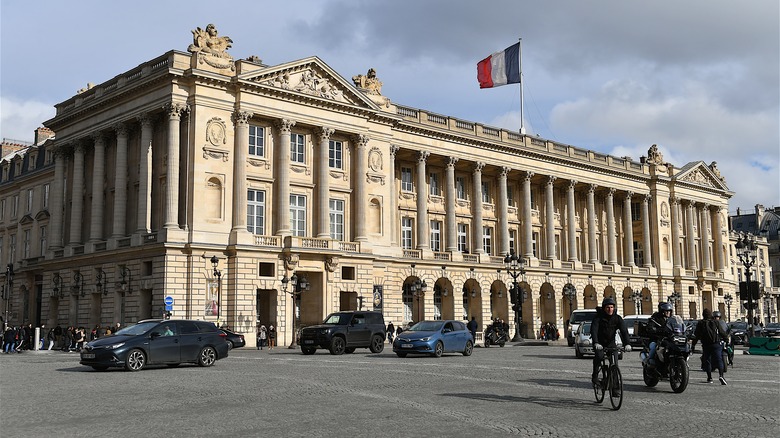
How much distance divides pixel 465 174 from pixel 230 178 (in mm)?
25475

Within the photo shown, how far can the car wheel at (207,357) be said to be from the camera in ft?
Result: 84.3

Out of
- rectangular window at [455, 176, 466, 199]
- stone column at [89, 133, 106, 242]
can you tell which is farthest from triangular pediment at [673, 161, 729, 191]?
stone column at [89, 133, 106, 242]

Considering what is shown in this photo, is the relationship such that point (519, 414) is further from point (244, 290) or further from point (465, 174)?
point (465, 174)

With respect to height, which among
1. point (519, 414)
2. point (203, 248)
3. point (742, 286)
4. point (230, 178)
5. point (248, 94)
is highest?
point (248, 94)

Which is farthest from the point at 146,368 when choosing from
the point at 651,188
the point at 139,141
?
the point at 651,188

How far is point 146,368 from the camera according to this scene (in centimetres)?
2531

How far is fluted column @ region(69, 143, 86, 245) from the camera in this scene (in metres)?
55.2

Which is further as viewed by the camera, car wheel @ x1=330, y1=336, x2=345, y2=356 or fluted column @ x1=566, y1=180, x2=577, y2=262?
fluted column @ x1=566, y1=180, x2=577, y2=262

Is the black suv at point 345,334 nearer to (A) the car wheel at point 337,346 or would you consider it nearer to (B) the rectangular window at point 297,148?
(A) the car wheel at point 337,346

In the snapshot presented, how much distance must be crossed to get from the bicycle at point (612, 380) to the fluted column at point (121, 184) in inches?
1681

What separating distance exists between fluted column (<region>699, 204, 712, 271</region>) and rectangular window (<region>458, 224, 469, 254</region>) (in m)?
36.0

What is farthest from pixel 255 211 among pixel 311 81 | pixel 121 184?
pixel 311 81

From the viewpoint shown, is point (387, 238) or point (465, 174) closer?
point (387, 238)

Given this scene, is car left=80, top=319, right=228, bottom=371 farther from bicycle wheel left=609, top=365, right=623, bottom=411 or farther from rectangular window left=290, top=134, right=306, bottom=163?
rectangular window left=290, top=134, right=306, bottom=163
